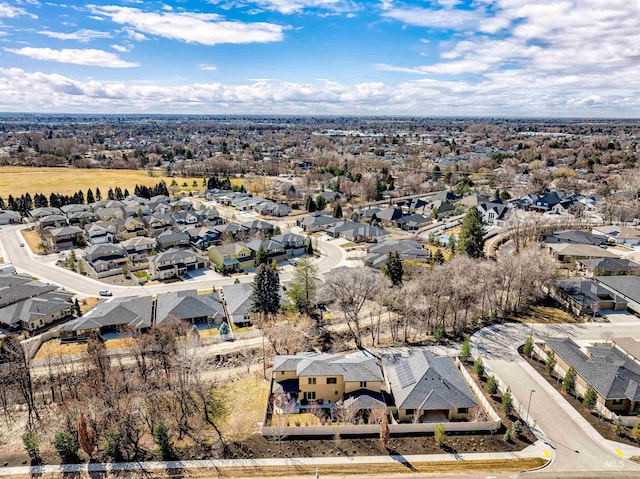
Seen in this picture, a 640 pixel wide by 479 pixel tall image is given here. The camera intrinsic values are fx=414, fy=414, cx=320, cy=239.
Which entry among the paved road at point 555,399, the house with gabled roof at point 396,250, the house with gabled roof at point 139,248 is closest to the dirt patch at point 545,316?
the paved road at point 555,399

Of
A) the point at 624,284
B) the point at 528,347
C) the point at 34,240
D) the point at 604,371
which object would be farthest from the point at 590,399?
the point at 34,240

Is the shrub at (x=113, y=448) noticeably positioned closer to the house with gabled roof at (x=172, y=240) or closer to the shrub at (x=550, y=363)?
the shrub at (x=550, y=363)

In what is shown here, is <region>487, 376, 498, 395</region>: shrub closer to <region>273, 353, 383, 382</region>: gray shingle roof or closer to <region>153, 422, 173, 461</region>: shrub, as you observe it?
<region>273, 353, 383, 382</region>: gray shingle roof

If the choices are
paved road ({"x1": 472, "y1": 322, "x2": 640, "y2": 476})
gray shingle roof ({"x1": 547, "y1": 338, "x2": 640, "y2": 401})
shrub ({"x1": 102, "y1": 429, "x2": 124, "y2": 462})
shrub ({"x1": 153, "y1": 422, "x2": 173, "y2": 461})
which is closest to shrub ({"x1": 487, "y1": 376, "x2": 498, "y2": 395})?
paved road ({"x1": 472, "y1": 322, "x2": 640, "y2": 476})

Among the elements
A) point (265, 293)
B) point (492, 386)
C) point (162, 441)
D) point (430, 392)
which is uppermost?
point (265, 293)

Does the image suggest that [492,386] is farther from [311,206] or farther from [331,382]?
[311,206]
